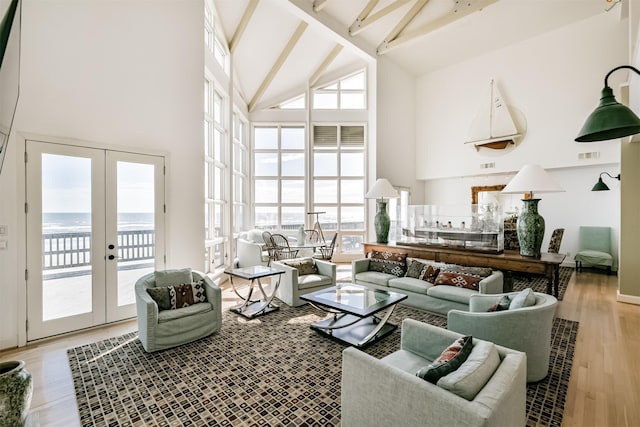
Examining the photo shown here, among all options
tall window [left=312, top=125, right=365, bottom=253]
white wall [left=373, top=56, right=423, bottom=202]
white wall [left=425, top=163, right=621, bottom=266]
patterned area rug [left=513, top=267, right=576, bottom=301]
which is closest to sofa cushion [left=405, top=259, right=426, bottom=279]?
patterned area rug [left=513, top=267, right=576, bottom=301]

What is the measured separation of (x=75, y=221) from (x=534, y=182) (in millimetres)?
A: 5746

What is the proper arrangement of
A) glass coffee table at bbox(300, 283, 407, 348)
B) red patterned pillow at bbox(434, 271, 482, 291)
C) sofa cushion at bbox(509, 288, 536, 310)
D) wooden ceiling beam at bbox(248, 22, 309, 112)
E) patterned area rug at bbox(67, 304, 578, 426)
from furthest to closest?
wooden ceiling beam at bbox(248, 22, 309, 112) → red patterned pillow at bbox(434, 271, 482, 291) → glass coffee table at bbox(300, 283, 407, 348) → sofa cushion at bbox(509, 288, 536, 310) → patterned area rug at bbox(67, 304, 578, 426)

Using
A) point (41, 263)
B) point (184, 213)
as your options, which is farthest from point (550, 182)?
point (41, 263)

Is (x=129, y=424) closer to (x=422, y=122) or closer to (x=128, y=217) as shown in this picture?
(x=128, y=217)

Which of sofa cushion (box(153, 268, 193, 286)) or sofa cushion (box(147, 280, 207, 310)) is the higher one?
sofa cushion (box(153, 268, 193, 286))

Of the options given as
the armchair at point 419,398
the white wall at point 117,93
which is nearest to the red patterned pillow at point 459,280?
the armchair at point 419,398

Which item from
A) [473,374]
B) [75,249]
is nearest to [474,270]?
[473,374]

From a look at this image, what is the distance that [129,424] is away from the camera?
6.60 ft

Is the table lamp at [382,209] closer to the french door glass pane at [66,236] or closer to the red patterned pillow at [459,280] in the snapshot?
the red patterned pillow at [459,280]

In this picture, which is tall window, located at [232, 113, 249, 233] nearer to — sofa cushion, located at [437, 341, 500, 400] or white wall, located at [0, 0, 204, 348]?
white wall, located at [0, 0, 204, 348]

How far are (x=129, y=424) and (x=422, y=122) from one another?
8.88 m

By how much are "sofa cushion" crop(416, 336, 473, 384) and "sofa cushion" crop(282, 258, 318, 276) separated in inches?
121

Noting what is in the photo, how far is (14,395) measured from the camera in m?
1.68

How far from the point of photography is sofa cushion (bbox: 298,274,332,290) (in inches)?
172
